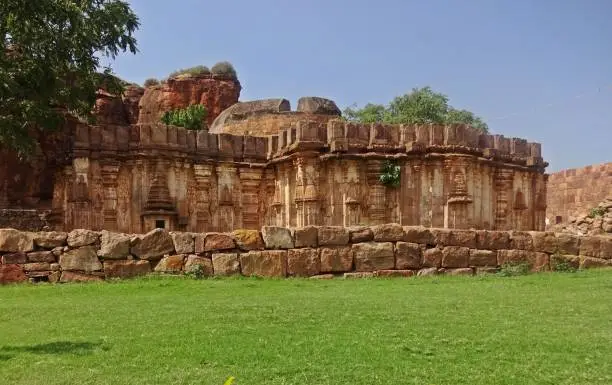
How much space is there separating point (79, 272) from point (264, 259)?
121 inches

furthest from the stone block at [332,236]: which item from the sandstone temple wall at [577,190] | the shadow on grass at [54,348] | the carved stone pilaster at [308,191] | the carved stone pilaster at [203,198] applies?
the sandstone temple wall at [577,190]

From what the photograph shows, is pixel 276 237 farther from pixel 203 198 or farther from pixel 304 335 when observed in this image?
pixel 203 198

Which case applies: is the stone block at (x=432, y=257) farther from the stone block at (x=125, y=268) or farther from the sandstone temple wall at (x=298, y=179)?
the sandstone temple wall at (x=298, y=179)

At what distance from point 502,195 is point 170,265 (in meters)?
12.9

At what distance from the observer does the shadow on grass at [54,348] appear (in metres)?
5.41

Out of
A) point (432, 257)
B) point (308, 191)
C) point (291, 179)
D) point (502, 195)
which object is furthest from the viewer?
point (502, 195)

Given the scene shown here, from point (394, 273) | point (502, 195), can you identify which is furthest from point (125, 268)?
point (502, 195)

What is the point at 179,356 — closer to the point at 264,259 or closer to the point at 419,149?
the point at 264,259

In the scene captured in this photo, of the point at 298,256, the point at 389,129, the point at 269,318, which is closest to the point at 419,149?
the point at 389,129

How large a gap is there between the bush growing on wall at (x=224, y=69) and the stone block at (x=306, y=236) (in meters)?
34.3

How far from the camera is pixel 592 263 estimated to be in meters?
12.4

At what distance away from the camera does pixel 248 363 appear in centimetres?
497

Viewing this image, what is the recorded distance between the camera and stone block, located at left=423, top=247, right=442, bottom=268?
11516mm

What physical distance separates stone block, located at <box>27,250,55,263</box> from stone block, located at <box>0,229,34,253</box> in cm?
10
